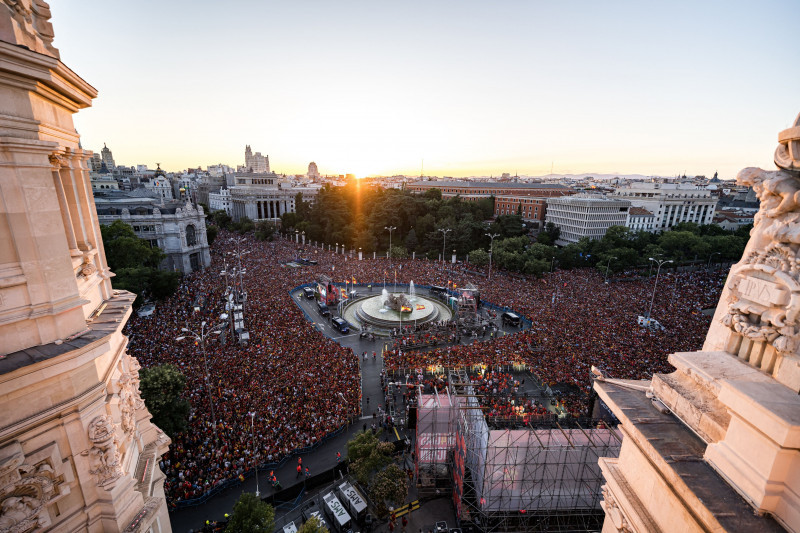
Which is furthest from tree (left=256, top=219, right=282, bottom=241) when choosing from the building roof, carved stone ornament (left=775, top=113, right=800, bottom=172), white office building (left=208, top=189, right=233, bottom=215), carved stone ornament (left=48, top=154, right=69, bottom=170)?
carved stone ornament (left=775, top=113, right=800, bottom=172)

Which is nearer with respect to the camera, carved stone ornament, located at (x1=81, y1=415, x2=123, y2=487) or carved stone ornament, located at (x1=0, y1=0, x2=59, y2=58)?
carved stone ornament, located at (x1=0, y1=0, x2=59, y2=58)

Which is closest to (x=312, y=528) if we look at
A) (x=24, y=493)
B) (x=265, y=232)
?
(x=24, y=493)

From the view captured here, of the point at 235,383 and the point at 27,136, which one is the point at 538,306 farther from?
the point at 27,136

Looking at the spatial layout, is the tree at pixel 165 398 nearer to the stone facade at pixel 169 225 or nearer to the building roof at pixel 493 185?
the stone facade at pixel 169 225

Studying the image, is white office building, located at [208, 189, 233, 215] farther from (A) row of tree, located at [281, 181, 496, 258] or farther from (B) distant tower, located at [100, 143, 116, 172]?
(B) distant tower, located at [100, 143, 116, 172]

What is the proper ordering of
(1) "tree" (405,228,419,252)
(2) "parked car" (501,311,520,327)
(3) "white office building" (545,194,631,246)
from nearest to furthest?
1. (2) "parked car" (501,311,520,327)
2. (1) "tree" (405,228,419,252)
3. (3) "white office building" (545,194,631,246)

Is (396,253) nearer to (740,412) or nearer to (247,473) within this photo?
(247,473)
